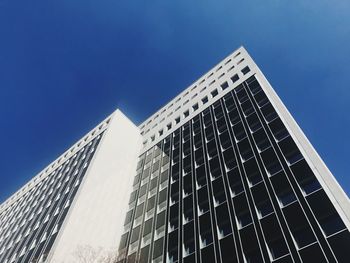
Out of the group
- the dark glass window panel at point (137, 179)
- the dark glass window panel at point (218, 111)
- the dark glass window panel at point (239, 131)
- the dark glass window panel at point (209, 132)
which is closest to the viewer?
the dark glass window panel at point (239, 131)

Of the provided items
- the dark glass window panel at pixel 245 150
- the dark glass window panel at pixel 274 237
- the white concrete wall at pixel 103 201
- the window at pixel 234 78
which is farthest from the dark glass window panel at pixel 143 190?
the dark glass window panel at pixel 274 237

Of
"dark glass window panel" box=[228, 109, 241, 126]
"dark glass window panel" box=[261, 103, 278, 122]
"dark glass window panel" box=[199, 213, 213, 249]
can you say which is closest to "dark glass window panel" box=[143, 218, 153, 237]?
"dark glass window panel" box=[199, 213, 213, 249]

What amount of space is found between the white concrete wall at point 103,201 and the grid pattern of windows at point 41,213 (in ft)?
6.32

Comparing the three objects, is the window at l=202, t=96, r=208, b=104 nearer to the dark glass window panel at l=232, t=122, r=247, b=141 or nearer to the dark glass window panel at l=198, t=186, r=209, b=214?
the dark glass window panel at l=232, t=122, r=247, b=141

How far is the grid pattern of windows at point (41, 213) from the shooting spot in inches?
1625

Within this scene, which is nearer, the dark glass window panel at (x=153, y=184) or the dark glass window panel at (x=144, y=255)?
the dark glass window panel at (x=144, y=255)

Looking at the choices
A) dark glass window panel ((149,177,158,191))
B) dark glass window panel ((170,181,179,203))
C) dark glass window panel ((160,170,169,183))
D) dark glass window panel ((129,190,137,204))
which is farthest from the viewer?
dark glass window panel ((129,190,137,204))

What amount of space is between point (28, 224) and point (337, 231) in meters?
43.8

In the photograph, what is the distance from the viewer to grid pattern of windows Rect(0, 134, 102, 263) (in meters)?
41.3

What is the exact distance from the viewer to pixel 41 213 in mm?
50000

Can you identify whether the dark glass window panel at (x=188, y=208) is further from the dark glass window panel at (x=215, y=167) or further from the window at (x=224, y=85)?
the window at (x=224, y=85)

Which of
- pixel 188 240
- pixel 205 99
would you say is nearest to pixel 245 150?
pixel 188 240

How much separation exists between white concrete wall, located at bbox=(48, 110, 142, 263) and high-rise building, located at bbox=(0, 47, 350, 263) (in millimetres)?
149

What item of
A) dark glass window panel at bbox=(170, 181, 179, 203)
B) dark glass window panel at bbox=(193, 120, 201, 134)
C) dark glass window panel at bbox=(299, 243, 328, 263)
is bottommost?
dark glass window panel at bbox=(299, 243, 328, 263)
